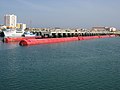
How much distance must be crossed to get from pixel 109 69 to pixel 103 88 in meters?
6.59

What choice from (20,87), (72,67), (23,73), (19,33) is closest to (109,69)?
(72,67)

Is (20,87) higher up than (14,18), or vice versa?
(14,18)

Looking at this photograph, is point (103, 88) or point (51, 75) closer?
point (103, 88)

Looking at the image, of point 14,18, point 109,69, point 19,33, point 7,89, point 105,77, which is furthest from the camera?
point 14,18

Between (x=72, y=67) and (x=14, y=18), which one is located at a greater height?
(x=14, y=18)

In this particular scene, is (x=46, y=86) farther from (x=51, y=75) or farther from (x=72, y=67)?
(x=72, y=67)

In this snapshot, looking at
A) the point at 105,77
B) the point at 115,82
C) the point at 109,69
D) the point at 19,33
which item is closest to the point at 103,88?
the point at 115,82

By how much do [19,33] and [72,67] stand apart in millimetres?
54560

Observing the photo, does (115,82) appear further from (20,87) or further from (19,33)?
(19,33)

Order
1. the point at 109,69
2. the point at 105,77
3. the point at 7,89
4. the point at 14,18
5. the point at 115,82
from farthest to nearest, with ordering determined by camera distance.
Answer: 1. the point at 14,18
2. the point at 109,69
3. the point at 105,77
4. the point at 115,82
5. the point at 7,89

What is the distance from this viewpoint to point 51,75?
1983cm

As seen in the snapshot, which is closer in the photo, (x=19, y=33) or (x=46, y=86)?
(x=46, y=86)

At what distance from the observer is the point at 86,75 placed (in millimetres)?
19844

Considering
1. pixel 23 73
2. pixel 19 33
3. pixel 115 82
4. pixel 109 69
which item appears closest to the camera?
pixel 115 82
